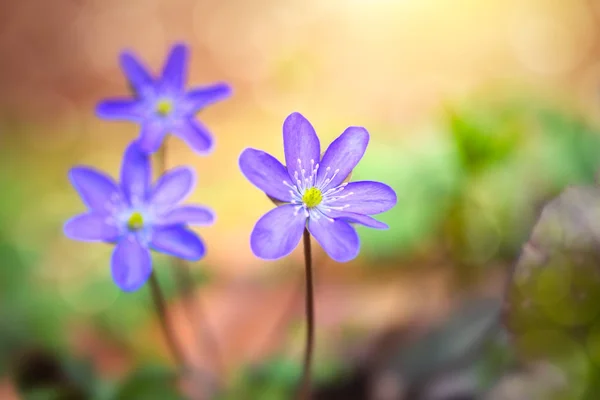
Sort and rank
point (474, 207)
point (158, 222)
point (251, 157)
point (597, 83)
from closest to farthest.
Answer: point (251, 157), point (158, 222), point (474, 207), point (597, 83)

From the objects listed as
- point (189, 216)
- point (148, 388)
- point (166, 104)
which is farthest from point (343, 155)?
point (148, 388)

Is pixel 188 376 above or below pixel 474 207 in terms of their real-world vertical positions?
below

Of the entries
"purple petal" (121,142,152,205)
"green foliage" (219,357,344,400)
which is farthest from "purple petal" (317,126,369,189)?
"green foliage" (219,357,344,400)

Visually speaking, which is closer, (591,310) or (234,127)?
(591,310)

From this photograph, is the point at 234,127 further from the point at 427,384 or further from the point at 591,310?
the point at 591,310

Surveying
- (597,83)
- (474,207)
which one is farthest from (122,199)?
(597,83)

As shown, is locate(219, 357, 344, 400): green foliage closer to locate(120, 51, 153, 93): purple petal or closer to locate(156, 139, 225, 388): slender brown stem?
locate(156, 139, 225, 388): slender brown stem
